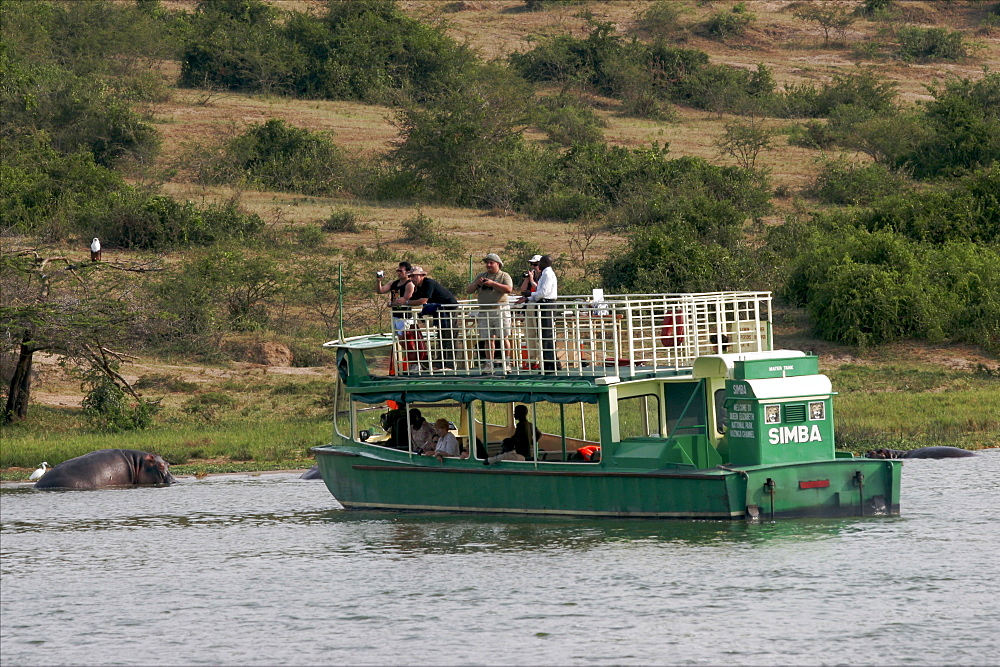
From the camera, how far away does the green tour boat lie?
16.2 m

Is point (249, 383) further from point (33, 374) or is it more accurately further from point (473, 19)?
point (473, 19)

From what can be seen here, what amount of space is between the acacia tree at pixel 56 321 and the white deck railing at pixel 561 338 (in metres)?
9.11

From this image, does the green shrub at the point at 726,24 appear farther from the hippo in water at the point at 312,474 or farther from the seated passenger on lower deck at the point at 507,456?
the seated passenger on lower deck at the point at 507,456

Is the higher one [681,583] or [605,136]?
[605,136]

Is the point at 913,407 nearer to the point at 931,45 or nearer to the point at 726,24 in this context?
the point at 931,45

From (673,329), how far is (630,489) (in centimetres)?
200

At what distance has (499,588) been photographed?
14.2 meters

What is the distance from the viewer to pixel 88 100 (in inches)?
1711

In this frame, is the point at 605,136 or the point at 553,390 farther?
the point at 605,136

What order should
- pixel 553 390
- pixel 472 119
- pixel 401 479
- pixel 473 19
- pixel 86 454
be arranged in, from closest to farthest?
1. pixel 553 390
2. pixel 401 479
3. pixel 86 454
4. pixel 472 119
5. pixel 473 19

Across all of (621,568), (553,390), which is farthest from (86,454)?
(621,568)

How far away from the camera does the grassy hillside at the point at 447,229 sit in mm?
25203

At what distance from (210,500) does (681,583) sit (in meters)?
8.65

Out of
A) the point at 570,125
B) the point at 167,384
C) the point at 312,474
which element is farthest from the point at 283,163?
the point at 312,474
